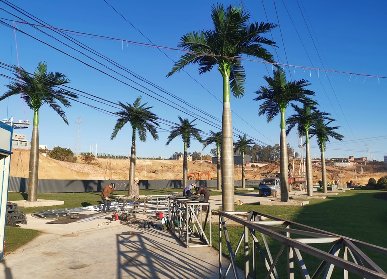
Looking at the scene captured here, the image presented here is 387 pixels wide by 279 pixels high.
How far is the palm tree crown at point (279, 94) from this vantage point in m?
29.7

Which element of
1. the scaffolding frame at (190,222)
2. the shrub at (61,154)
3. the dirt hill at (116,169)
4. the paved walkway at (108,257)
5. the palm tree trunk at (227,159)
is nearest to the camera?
the paved walkway at (108,257)

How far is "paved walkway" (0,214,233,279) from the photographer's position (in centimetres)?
975

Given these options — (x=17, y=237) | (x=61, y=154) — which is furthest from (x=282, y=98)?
(x=61, y=154)

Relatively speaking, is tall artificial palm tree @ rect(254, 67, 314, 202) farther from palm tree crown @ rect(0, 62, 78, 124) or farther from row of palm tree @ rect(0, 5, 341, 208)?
palm tree crown @ rect(0, 62, 78, 124)

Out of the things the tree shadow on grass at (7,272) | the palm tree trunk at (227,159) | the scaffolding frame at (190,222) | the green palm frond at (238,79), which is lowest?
the tree shadow on grass at (7,272)

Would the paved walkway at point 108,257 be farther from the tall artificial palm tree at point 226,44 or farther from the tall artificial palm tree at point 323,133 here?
the tall artificial palm tree at point 323,133

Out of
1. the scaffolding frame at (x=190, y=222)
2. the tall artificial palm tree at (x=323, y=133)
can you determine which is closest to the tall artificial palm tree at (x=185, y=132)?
the tall artificial palm tree at (x=323, y=133)

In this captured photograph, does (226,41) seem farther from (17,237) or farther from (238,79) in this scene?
(17,237)

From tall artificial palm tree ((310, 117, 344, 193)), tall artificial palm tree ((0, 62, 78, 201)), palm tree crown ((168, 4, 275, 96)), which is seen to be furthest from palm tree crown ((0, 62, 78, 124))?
tall artificial palm tree ((310, 117, 344, 193))

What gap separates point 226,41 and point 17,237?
14.1 meters

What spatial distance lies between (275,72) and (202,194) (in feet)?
50.6

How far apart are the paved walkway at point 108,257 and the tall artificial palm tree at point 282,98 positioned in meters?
15.7

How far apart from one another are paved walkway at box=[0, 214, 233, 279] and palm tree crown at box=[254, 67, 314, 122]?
1779cm

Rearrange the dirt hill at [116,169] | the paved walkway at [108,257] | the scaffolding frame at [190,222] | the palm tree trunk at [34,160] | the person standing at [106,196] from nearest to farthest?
the paved walkway at [108,257] < the scaffolding frame at [190,222] < the person standing at [106,196] < the palm tree trunk at [34,160] < the dirt hill at [116,169]
